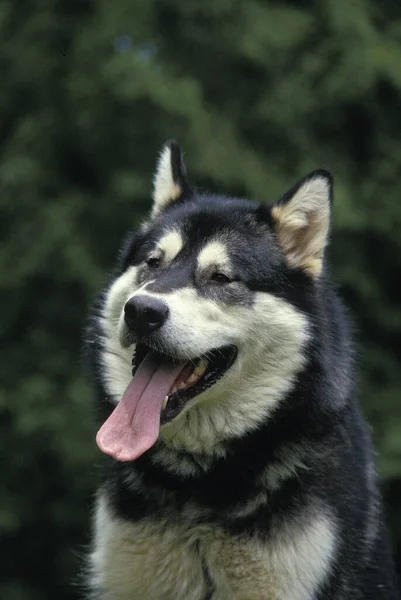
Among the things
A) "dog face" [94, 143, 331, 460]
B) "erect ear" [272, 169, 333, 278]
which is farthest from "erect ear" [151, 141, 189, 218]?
"erect ear" [272, 169, 333, 278]

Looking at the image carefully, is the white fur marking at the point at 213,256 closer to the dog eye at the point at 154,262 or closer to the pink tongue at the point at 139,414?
the dog eye at the point at 154,262

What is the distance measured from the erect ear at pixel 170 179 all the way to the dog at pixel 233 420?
311 millimetres

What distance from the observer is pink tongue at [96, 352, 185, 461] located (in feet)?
14.3

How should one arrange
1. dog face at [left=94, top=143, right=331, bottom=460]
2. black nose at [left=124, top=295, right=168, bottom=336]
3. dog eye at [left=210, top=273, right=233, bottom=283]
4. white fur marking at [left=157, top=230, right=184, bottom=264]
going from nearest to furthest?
1. black nose at [left=124, top=295, right=168, bottom=336]
2. dog face at [left=94, top=143, right=331, bottom=460]
3. dog eye at [left=210, top=273, right=233, bottom=283]
4. white fur marking at [left=157, top=230, right=184, bottom=264]

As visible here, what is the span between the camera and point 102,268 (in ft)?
34.3

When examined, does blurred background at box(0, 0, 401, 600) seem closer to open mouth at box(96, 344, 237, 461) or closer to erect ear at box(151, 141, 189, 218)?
erect ear at box(151, 141, 189, 218)

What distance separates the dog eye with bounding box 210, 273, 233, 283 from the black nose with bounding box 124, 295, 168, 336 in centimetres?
40

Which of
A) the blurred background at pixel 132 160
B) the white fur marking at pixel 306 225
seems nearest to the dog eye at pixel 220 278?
the white fur marking at pixel 306 225

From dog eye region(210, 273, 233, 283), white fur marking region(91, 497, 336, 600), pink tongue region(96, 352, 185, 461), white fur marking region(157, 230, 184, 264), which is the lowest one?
white fur marking region(91, 497, 336, 600)

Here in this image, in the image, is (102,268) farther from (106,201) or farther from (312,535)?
(312,535)

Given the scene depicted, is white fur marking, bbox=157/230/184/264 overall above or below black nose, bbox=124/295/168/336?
above

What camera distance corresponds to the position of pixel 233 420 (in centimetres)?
468

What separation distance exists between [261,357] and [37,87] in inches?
286

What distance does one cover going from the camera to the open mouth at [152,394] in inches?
173
